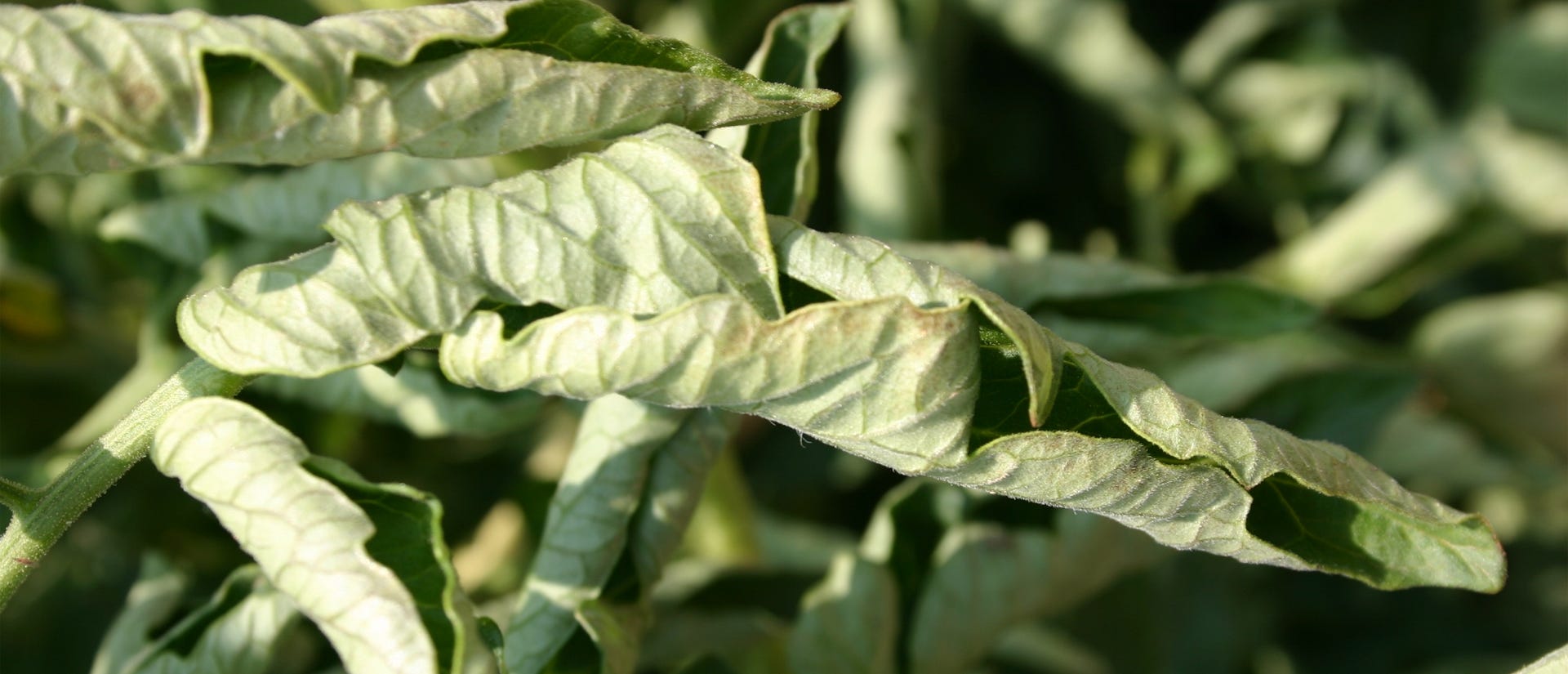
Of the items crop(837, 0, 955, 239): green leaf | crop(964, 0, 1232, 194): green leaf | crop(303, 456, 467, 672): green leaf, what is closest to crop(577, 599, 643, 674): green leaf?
crop(303, 456, 467, 672): green leaf

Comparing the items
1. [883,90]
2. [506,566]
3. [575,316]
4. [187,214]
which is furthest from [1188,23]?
[575,316]

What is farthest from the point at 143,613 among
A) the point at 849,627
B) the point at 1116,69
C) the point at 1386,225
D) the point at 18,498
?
the point at 1386,225

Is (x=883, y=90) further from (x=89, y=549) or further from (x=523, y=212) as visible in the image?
(x=89, y=549)

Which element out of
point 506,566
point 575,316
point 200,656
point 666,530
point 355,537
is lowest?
point 506,566

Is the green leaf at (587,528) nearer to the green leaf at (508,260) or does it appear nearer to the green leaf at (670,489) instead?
the green leaf at (670,489)

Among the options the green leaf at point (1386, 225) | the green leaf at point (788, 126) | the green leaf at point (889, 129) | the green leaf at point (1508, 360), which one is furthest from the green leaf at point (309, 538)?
the green leaf at point (1508, 360)

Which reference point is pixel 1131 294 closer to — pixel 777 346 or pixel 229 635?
pixel 777 346

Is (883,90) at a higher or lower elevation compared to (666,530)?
higher
